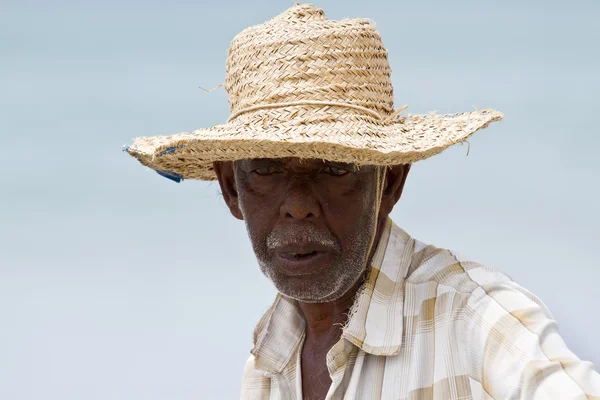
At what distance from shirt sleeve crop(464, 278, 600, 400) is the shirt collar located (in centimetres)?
26

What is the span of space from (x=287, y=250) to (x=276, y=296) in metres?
0.63

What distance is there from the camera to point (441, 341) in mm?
2555

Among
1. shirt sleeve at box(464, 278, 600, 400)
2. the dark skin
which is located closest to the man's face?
the dark skin

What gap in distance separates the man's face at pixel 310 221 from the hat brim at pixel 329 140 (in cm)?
12

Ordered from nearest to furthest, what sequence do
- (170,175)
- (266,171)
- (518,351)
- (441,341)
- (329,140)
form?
(518,351), (329,140), (441,341), (266,171), (170,175)

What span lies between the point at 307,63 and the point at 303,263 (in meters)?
0.59

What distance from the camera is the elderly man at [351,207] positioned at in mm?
2475

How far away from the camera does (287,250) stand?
103 inches

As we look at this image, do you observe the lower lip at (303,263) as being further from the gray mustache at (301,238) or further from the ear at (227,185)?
the ear at (227,185)

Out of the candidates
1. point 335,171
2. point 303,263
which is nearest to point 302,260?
point 303,263

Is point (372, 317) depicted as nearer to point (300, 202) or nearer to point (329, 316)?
point (329, 316)

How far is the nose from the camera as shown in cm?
257

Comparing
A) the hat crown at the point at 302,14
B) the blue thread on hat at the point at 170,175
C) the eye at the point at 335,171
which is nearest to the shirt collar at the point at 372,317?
the eye at the point at 335,171

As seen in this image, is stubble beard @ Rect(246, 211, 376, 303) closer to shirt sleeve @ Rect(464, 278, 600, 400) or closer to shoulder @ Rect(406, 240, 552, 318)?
shoulder @ Rect(406, 240, 552, 318)
